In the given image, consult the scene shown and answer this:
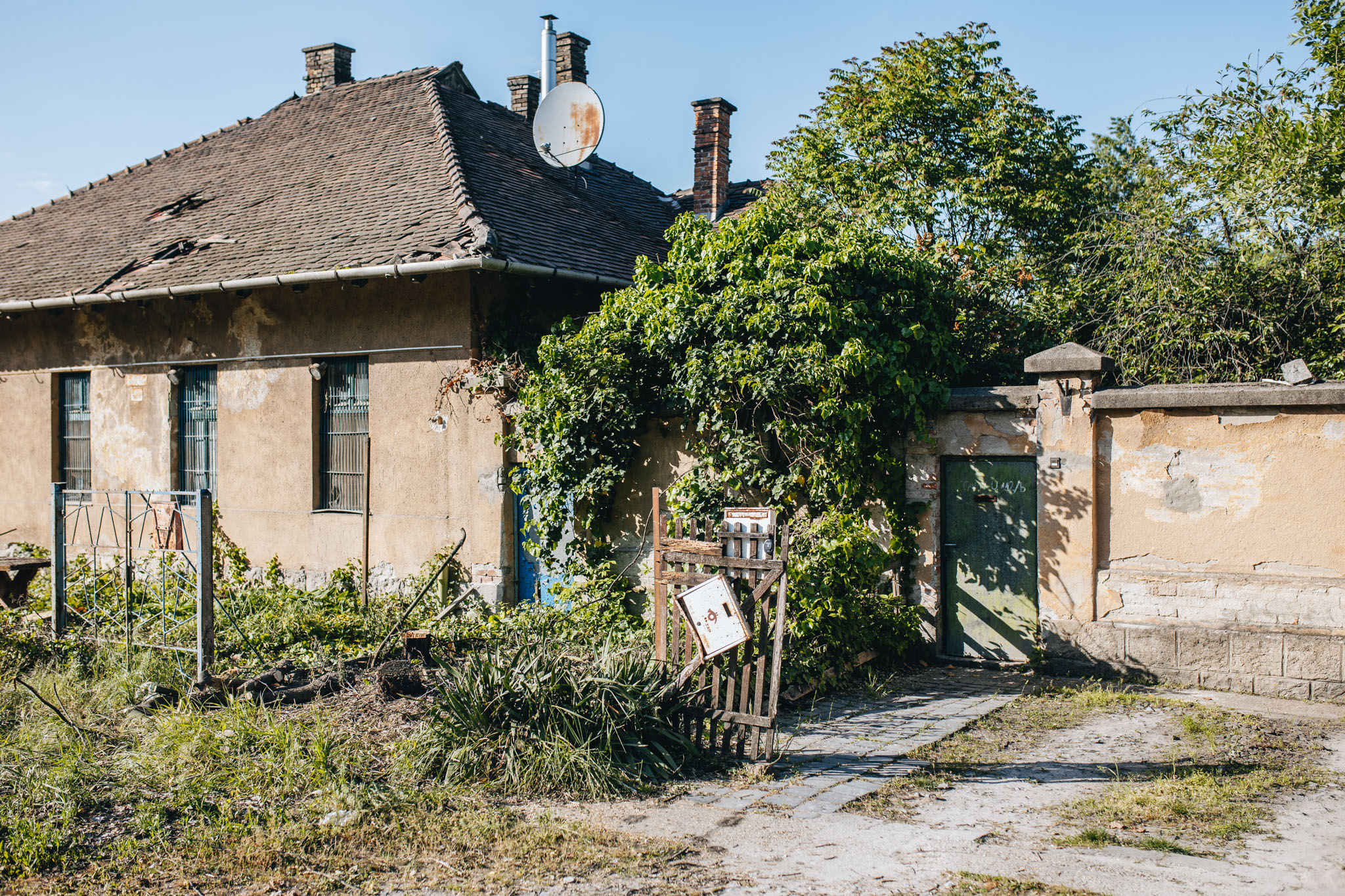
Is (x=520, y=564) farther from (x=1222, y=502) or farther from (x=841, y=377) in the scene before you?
(x=1222, y=502)

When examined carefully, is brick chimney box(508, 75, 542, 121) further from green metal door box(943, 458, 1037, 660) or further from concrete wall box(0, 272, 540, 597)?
green metal door box(943, 458, 1037, 660)

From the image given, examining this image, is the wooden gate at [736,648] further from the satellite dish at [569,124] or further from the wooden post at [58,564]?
the satellite dish at [569,124]

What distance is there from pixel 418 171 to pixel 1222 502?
8.68 meters

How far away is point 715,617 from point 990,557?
370cm

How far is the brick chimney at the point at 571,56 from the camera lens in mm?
15070

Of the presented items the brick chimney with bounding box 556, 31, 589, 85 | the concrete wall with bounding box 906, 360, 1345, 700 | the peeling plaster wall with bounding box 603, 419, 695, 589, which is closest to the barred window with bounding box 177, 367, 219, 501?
the peeling plaster wall with bounding box 603, 419, 695, 589

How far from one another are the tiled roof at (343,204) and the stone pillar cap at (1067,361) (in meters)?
4.57

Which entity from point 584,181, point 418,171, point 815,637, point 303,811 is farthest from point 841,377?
point 584,181

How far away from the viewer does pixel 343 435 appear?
10.6 m

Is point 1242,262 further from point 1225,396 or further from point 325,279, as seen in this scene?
point 325,279

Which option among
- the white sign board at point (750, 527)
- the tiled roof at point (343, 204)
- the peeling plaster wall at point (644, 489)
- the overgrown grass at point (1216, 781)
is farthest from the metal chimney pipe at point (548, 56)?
the overgrown grass at point (1216, 781)

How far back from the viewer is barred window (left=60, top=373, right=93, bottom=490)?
12.7 meters

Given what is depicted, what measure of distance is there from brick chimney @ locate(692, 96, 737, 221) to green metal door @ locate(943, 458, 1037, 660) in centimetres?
766

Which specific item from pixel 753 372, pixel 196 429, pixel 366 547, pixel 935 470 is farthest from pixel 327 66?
pixel 935 470
